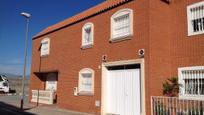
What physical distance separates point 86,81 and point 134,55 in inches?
193

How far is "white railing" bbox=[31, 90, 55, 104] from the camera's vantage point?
21.6m

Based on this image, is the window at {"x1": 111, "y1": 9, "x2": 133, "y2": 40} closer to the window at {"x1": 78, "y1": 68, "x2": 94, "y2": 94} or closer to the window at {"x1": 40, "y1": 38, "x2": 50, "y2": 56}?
the window at {"x1": 78, "y1": 68, "x2": 94, "y2": 94}

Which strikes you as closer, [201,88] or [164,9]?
[201,88]

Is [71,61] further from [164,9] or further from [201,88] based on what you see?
[201,88]

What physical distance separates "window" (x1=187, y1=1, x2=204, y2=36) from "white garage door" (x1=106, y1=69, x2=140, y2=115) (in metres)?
3.30

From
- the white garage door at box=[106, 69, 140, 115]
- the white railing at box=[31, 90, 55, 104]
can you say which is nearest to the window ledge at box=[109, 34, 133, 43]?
the white garage door at box=[106, 69, 140, 115]

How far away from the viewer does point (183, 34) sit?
13.3 meters

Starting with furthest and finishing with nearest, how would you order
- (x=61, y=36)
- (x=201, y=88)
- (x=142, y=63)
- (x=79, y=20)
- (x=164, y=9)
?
(x=61, y=36) → (x=79, y=20) → (x=164, y=9) → (x=142, y=63) → (x=201, y=88)

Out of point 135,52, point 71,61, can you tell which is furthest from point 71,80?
point 135,52

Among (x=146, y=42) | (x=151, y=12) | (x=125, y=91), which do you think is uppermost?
(x=151, y=12)

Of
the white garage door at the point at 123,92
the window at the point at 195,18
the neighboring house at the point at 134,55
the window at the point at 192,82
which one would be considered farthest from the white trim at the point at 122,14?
the window at the point at 192,82

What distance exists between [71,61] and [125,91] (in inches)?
238

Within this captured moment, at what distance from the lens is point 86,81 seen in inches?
685

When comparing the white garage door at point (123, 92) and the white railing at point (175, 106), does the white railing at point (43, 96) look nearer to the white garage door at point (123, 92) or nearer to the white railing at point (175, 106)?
the white garage door at point (123, 92)
